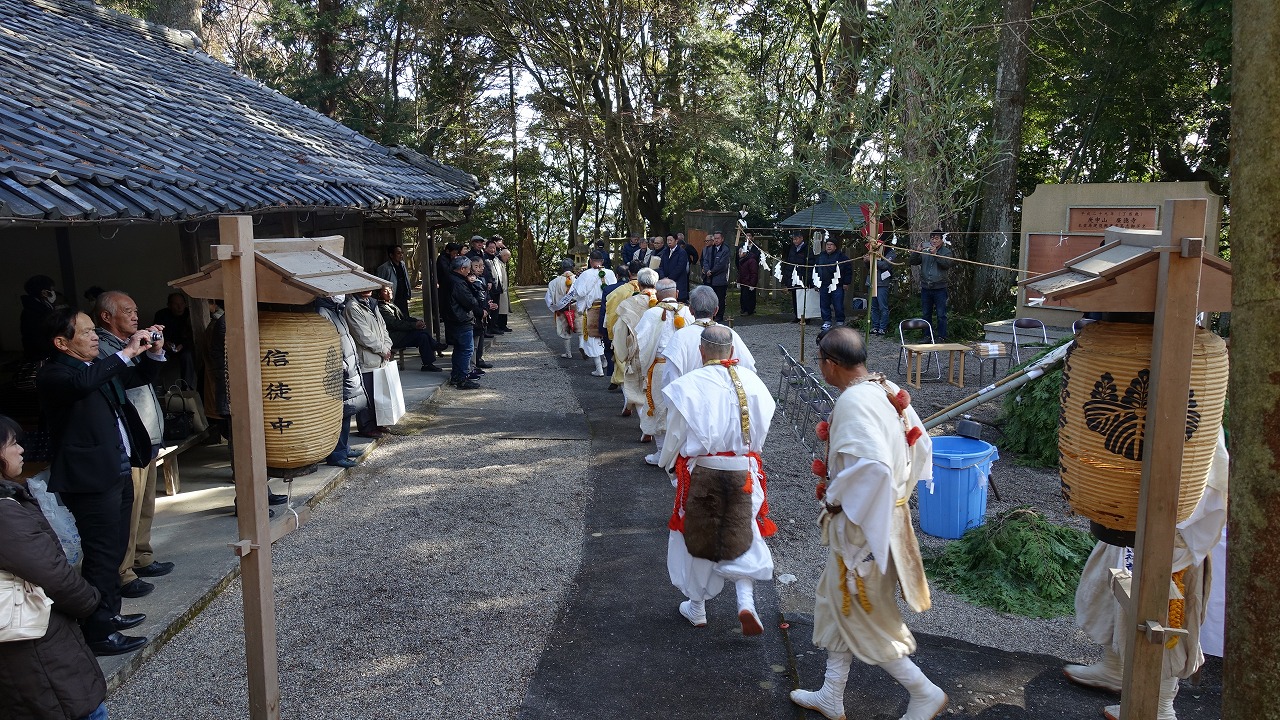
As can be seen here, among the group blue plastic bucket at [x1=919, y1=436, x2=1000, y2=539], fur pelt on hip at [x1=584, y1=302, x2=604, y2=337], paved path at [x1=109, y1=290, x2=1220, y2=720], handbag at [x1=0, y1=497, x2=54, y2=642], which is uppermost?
fur pelt on hip at [x1=584, y1=302, x2=604, y2=337]

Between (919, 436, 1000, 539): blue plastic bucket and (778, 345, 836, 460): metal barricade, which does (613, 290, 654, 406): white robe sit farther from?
(919, 436, 1000, 539): blue plastic bucket

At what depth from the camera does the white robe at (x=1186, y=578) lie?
3.50 meters

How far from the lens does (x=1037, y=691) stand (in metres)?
4.10

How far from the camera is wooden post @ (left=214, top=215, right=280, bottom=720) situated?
3.14m

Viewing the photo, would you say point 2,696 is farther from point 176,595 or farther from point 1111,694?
point 1111,694

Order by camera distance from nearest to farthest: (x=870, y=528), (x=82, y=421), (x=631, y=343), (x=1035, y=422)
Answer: (x=870, y=528), (x=82, y=421), (x=1035, y=422), (x=631, y=343)

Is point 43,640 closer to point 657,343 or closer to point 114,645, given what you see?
point 114,645

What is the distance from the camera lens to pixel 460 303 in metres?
11.2

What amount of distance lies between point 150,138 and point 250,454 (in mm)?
4754

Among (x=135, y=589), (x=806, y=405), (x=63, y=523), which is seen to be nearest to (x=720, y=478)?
(x=63, y=523)

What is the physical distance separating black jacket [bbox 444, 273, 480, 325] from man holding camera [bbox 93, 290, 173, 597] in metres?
5.95

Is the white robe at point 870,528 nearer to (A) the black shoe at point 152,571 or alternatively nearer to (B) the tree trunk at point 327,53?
(A) the black shoe at point 152,571

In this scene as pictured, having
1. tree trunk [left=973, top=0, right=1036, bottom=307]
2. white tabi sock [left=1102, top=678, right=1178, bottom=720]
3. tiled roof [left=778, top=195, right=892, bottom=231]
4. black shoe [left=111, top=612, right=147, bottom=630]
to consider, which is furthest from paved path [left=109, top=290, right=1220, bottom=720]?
tree trunk [left=973, top=0, right=1036, bottom=307]

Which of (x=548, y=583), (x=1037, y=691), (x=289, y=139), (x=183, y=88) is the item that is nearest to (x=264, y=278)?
(x=548, y=583)
